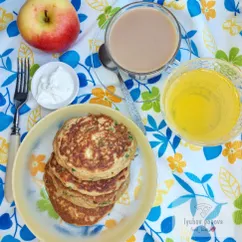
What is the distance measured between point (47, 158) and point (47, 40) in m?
0.32

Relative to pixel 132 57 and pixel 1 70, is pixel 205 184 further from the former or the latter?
pixel 1 70

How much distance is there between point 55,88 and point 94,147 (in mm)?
197

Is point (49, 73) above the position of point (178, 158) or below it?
above

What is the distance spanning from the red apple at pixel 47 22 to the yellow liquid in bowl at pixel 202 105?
319 mm

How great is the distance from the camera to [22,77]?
148cm

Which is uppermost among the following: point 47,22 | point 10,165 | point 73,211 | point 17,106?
point 47,22

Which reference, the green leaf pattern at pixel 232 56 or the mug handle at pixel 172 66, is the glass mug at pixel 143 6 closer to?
the mug handle at pixel 172 66

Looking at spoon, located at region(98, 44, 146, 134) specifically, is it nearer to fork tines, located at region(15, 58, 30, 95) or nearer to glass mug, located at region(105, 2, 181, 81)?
glass mug, located at region(105, 2, 181, 81)

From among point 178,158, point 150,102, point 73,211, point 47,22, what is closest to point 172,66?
point 150,102

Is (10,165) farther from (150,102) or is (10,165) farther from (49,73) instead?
(150,102)

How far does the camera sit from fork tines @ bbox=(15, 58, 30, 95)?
1.48m

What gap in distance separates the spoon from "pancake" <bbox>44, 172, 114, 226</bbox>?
0.80 ft

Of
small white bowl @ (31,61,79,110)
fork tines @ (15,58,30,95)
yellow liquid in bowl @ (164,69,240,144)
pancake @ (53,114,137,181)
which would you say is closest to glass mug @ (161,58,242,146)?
yellow liquid in bowl @ (164,69,240,144)

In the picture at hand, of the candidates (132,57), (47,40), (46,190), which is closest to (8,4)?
(47,40)
